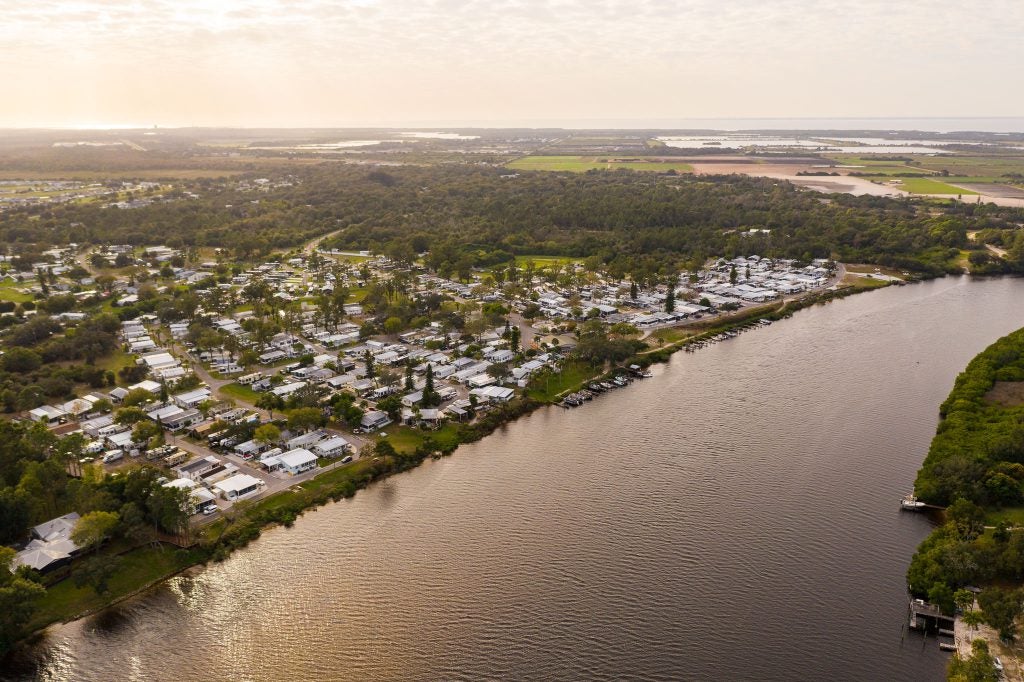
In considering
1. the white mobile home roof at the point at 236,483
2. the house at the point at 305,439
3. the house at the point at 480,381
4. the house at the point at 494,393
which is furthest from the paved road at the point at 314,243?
the white mobile home roof at the point at 236,483

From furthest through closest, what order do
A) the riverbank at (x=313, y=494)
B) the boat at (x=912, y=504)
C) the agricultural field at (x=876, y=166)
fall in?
the agricultural field at (x=876, y=166) < the boat at (x=912, y=504) < the riverbank at (x=313, y=494)

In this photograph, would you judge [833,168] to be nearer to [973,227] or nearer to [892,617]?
[973,227]

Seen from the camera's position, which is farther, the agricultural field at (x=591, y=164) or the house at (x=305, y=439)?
the agricultural field at (x=591, y=164)

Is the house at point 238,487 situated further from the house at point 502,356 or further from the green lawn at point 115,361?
the house at point 502,356

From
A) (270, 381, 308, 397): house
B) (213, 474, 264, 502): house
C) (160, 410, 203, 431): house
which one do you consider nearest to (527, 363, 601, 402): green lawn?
(270, 381, 308, 397): house

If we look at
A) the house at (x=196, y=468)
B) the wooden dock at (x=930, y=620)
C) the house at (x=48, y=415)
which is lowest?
the wooden dock at (x=930, y=620)

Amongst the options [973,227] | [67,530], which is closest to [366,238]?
[67,530]

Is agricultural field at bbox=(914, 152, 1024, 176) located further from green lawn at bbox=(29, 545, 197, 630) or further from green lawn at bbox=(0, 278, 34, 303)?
green lawn at bbox=(0, 278, 34, 303)

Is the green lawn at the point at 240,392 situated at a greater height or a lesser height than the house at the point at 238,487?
greater

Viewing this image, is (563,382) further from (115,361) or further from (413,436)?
(115,361)
